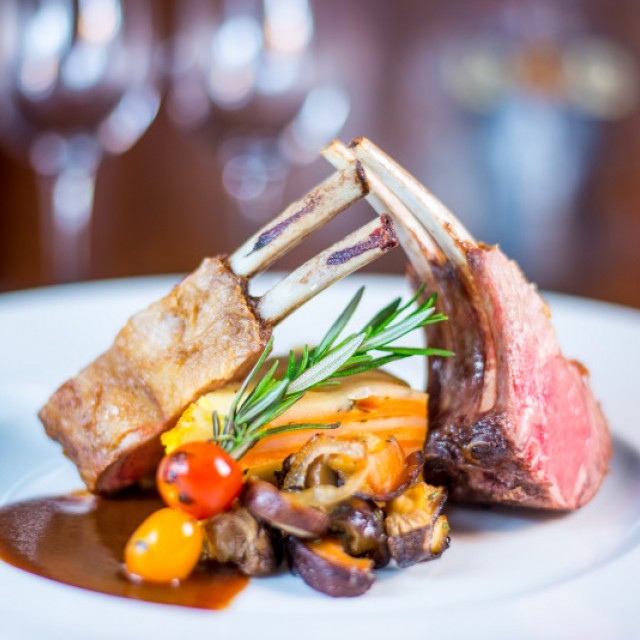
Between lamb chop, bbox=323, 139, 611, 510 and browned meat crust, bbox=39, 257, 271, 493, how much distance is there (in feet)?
1.11

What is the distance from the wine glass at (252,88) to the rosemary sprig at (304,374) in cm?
167

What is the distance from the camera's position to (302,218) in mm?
1739

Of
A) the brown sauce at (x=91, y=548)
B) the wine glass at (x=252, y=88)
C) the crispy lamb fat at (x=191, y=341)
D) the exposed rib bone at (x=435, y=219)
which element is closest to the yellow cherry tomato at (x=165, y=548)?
the brown sauce at (x=91, y=548)

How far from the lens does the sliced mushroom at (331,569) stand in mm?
1463

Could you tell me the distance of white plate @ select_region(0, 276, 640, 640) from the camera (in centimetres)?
136

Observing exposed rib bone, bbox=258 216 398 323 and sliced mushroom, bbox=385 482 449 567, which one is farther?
exposed rib bone, bbox=258 216 398 323

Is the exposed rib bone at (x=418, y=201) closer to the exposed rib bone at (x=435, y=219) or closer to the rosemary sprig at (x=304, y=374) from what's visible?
the exposed rib bone at (x=435, y=219)

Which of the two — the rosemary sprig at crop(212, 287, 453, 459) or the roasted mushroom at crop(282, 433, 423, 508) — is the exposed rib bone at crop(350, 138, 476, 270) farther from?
the roasted mushroom at crop(282, 433, 423, 508)

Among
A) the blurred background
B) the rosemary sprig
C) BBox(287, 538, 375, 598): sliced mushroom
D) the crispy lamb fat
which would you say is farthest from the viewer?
the blurred background

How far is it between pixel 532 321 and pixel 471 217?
12.5 feet

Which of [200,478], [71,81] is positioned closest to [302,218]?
[200,478]

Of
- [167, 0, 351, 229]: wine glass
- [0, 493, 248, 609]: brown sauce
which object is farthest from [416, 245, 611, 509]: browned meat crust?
[167, 0, 351, 229]: wine glass

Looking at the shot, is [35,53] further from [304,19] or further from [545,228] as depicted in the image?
[545,228]

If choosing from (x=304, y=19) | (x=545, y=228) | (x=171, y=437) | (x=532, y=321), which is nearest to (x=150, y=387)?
(x=171, y=437)
